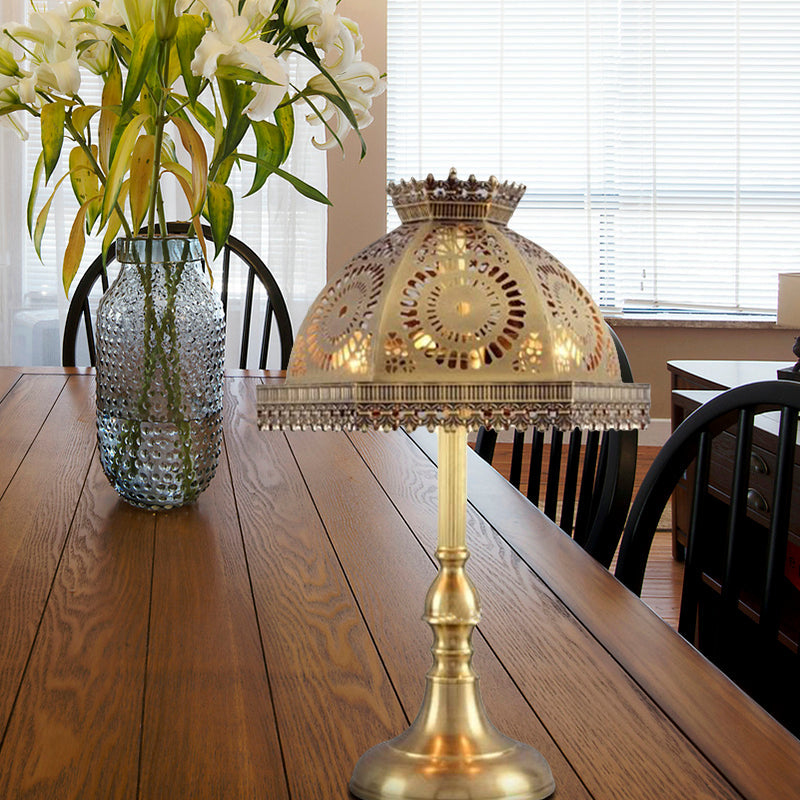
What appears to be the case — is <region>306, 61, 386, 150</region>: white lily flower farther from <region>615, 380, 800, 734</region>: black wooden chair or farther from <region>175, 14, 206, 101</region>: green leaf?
<region>615, 380, 800, 734</region>: black wooden chair

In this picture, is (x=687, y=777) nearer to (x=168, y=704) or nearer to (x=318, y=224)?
(x=168, y=704)

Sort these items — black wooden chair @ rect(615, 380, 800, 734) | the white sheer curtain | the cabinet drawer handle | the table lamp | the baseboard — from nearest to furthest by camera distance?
the table lamp
black wooden chair @ rect(615, 380, 800, 734)
the cabinet drawer handle
the white sheer curtain
the baseboard

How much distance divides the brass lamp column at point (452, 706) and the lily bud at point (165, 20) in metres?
0.65

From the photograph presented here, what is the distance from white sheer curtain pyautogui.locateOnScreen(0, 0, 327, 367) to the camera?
411 cm

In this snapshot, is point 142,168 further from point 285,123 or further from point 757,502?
point 757,502

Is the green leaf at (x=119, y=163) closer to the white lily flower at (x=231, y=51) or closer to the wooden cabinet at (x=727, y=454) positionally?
the white lily flower at (x=231, y=51)

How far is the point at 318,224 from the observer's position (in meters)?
4.21

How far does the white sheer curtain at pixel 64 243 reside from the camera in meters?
4.11

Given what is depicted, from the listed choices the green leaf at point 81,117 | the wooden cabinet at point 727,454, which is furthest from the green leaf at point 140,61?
the wooden cabinet at point 727,454

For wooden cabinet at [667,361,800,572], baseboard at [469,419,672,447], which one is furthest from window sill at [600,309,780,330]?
wooden cabinet at [667,361,800,572]

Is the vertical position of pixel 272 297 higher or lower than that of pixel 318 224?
lower

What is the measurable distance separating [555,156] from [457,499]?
4.36 m

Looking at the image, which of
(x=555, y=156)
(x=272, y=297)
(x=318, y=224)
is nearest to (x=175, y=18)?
(x=272, y=297)

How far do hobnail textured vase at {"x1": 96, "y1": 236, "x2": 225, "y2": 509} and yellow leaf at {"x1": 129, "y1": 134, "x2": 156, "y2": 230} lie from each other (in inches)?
1.9
